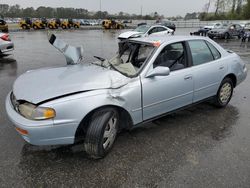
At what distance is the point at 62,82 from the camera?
9.20 ft

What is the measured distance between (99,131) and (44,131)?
619 millimetres

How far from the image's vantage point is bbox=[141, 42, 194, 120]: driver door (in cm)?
313

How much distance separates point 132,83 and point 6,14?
241ft

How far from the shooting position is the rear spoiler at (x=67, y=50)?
162 inches

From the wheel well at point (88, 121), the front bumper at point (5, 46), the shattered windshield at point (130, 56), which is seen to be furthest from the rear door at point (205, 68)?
the front bumper at point (5, 46)

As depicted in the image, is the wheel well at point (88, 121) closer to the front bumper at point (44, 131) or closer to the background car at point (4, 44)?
the front bumper at point (44, 131)

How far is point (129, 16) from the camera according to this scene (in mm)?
88625

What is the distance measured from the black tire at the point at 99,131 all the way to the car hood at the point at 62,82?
13.3 inches

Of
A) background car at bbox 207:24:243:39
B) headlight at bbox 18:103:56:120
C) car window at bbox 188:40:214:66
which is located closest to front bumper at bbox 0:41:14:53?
headlight at bbox 18:103:56:120

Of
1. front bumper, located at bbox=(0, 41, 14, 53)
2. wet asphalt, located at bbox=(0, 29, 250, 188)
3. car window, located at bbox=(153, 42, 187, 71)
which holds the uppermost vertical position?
car window, located at bbox=(153, 42, 187, 71)

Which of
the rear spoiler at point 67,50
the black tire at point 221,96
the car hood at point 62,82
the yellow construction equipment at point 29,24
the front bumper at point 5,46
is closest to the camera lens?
the car hood at point 62,82

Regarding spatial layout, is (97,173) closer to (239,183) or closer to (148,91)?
(148,91)

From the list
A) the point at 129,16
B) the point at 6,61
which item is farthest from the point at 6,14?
the point at 6,61

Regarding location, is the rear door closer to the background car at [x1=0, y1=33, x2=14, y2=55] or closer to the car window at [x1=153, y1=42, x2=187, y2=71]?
the car window at [x1=153, y1=42, x2=187, y2=71]
